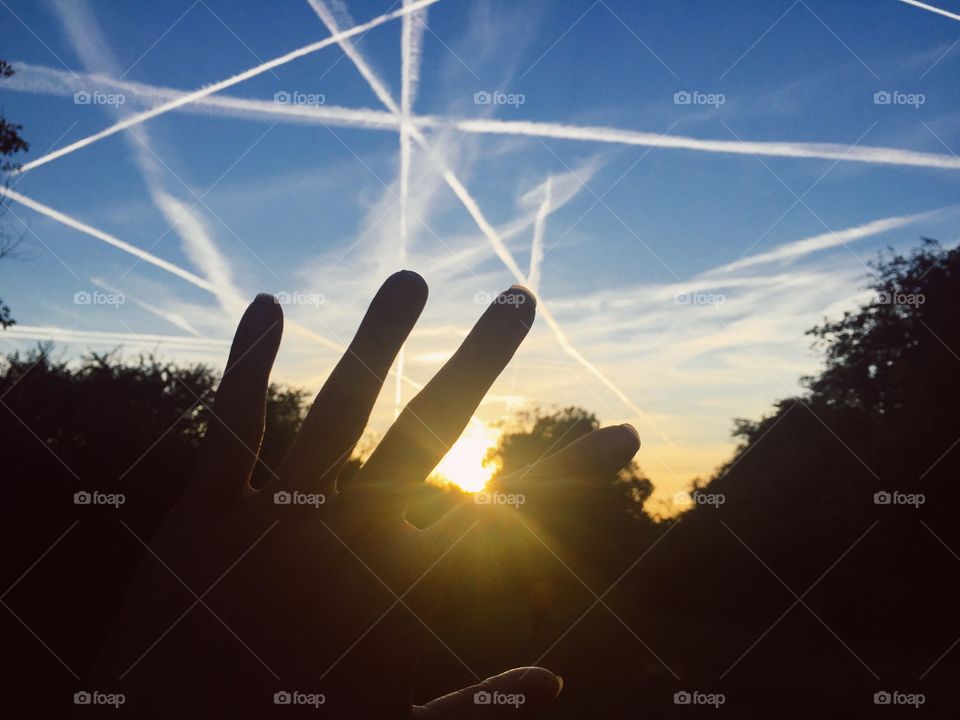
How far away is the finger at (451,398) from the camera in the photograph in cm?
161

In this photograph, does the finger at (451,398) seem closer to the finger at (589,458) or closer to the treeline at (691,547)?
the finger at (589,458)

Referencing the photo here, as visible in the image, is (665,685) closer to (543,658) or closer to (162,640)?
(543,658)

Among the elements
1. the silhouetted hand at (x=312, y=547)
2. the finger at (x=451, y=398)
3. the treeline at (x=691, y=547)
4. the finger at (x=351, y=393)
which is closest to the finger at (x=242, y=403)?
the silhouetted hand at (x=312, y=547)

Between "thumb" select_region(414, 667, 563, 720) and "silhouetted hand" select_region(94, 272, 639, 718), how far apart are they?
0.26m

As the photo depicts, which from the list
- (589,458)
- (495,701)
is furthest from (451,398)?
(495,701)

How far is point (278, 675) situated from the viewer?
1.57 meters

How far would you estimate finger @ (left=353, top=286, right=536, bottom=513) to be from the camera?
5.27ft

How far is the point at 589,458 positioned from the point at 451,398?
1.20ft

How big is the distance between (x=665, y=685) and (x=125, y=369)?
20852 mm

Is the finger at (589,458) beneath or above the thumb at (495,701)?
above

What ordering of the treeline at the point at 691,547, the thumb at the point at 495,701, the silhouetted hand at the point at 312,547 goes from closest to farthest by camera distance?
the silhouetted hand at the point at 312,547
the thumb at the point at 495,701
the treeline at the point at 691,547

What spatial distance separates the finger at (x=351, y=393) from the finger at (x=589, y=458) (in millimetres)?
415

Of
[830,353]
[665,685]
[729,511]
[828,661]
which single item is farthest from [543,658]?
[830,353]

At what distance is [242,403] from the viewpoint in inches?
66.7
